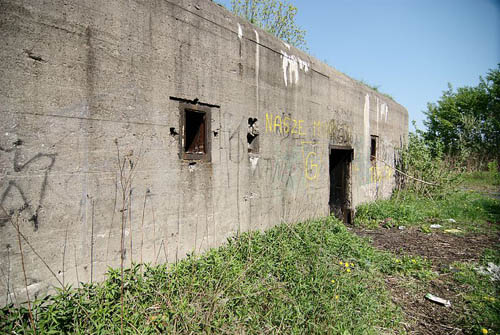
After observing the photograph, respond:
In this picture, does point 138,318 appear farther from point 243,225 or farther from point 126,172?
point 243,225

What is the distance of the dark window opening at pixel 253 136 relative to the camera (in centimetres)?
409

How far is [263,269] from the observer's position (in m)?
3.25

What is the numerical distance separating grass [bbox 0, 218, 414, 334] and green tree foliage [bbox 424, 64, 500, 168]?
54.3 feet

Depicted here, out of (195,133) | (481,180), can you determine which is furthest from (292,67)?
(481,180)

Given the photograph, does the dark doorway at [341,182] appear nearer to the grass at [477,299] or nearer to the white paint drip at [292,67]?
the white paint drip at [292,67]

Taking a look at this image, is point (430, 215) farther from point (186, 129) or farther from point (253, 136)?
point (186, 129)

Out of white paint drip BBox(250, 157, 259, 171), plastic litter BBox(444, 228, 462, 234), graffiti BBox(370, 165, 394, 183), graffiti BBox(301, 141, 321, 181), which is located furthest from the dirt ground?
white paint drip BBox(250, 157, 259, 171)

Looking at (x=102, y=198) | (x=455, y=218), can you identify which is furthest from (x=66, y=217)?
(x=455, y=218)

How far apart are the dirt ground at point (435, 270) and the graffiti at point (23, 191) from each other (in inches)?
137

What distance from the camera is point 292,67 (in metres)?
4.84

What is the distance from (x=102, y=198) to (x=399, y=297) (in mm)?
3433

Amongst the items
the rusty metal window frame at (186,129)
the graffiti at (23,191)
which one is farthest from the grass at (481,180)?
the graffiti at (23,191)

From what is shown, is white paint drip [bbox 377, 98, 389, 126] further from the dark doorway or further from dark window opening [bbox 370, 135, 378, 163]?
the dark doorway

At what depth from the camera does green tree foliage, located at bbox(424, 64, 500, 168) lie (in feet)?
59.6
